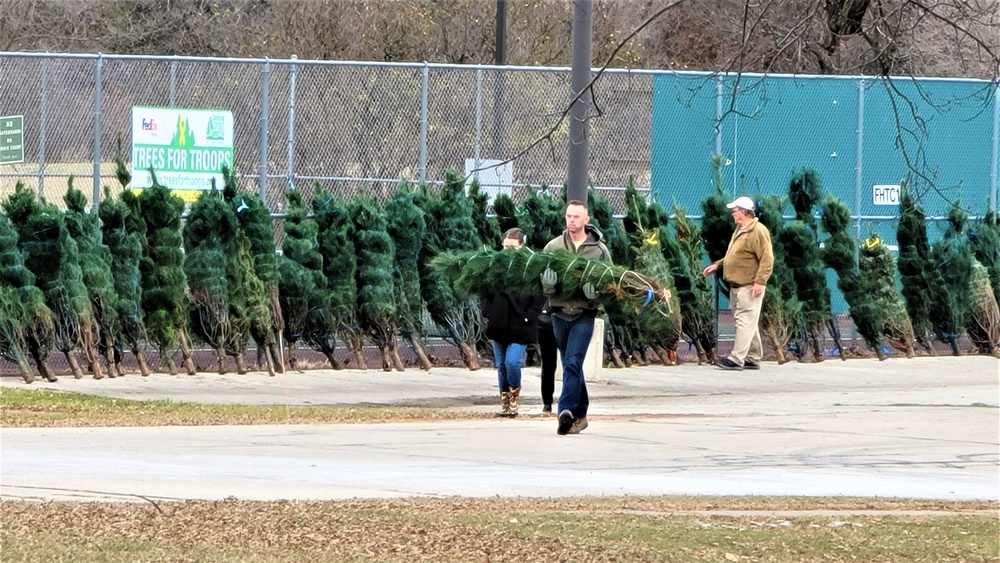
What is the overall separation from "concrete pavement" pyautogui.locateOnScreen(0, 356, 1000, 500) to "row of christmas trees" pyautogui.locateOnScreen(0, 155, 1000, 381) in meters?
0.52

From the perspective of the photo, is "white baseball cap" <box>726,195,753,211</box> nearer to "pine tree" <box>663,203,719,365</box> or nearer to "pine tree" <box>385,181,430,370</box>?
"pine tree" <box>663,203,719,365</box>

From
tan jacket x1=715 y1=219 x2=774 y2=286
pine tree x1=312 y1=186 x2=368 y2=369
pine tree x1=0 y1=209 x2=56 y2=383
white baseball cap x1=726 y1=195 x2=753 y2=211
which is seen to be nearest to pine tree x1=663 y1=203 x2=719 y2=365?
tan jacket x1=715 y1=219 x2=774 y2=286

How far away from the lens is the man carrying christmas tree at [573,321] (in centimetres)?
1163

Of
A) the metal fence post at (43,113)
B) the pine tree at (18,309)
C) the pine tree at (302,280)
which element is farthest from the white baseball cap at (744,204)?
the metal fence post at (43,113)

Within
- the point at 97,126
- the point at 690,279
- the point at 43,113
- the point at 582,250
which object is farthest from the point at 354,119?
the point at 582,250

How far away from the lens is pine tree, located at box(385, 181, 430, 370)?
16875 mm

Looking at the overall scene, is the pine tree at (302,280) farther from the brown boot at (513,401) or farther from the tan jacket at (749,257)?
the tan jacket at (749,257)

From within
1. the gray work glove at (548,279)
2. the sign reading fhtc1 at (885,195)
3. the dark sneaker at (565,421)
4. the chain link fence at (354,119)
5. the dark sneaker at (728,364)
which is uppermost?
the chain link fence at (354,119)

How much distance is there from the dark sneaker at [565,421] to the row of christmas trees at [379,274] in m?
2.72

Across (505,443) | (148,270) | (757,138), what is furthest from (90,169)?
(505,443)

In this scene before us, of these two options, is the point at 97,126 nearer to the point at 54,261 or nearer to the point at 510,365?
the point at 54,261

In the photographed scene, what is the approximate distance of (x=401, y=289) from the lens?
1692cm

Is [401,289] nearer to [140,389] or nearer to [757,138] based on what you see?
[140,389]

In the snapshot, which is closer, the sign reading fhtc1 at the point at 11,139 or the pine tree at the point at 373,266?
the pine tree at the point at 373,266
